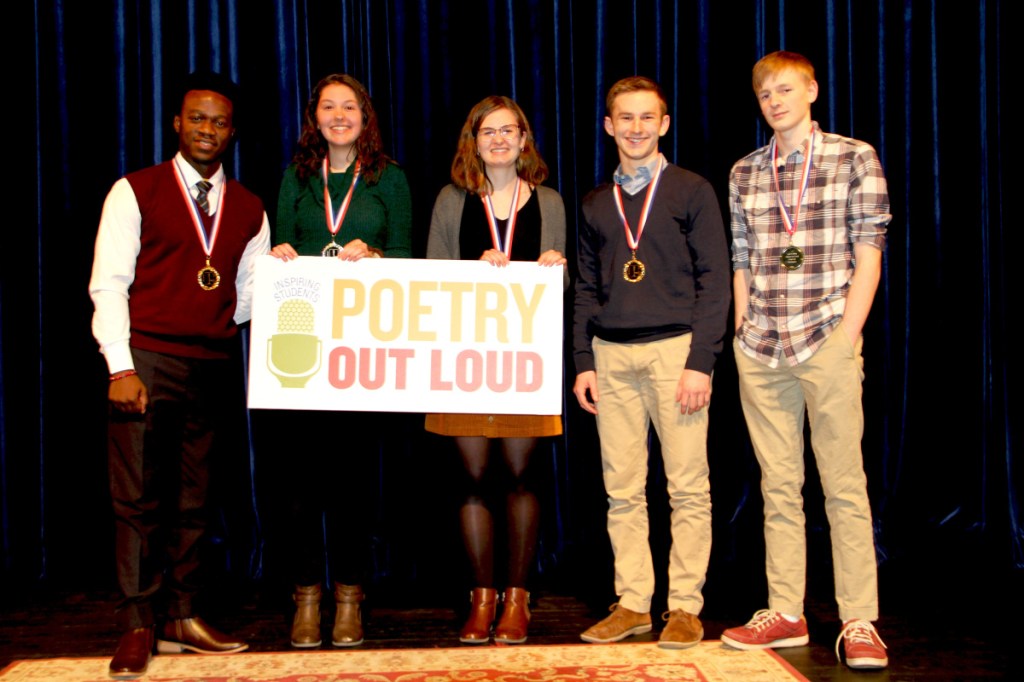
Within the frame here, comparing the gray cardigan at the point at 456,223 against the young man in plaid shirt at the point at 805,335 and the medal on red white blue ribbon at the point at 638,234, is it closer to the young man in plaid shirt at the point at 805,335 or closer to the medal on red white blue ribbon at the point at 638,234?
the medal on red white blue ribbon at the point at 638,234

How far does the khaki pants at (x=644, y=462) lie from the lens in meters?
2.72

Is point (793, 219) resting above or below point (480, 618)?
above

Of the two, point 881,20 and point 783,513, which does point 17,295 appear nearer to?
point 783,513

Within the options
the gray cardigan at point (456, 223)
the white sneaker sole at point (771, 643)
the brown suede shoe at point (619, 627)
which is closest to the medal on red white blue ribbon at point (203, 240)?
the gray cardigan at point (456, 223)

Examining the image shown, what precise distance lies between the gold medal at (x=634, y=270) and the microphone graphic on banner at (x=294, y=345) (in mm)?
974

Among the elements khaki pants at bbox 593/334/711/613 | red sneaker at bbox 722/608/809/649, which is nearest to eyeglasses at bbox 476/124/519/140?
khaki pants at bbox 593/334/711/613

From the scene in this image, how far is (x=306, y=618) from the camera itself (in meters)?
2.78

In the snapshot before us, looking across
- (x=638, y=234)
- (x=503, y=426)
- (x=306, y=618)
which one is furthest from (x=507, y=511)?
(x=638, y=234)

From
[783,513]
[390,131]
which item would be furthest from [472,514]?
[390,131]

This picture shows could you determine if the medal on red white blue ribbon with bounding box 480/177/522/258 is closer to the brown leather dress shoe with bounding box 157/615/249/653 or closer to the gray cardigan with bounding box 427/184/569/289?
the gray cardigan with bounding box 427/184/569/289

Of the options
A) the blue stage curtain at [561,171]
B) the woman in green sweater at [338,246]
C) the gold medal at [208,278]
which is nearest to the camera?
the gold medal at [208,278]

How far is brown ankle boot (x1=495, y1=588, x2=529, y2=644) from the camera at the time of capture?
274 cm

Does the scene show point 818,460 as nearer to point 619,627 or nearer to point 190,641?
point 619,627

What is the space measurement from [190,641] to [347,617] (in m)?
0.47
